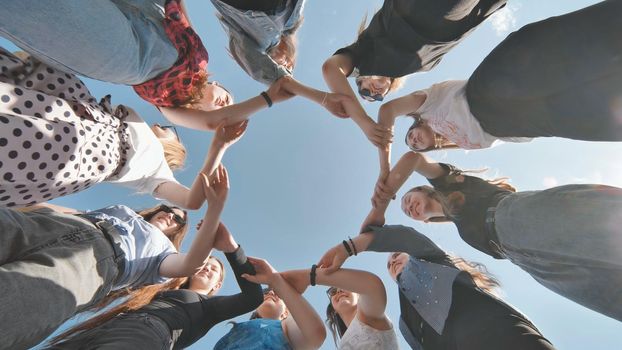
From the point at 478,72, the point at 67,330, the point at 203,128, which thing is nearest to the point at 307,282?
the point at 203,128

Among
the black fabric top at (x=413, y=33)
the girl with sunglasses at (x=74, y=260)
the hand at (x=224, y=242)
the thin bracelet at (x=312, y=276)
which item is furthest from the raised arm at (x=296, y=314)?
the black fabric top at (x=413, y=33)

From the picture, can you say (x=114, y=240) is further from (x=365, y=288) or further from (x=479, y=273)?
(x=479, y=273)

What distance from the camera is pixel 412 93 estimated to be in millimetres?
2896

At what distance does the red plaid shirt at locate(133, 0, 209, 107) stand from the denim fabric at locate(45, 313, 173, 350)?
5.56 ft

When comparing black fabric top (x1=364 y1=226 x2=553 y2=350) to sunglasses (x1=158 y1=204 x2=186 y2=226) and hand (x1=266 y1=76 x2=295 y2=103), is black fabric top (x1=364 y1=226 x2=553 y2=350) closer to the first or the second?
hand (x1=266 y1=76 x2=295 y2=103)

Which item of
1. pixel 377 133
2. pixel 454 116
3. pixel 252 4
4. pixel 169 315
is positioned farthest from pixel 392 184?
pixel 169 315

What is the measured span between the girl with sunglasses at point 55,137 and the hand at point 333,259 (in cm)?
184

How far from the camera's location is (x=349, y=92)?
9.16 feet

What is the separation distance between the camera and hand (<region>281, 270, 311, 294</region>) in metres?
3.01

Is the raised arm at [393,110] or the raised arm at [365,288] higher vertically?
the raised arm at [393,110]

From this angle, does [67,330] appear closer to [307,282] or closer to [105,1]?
[307,282]

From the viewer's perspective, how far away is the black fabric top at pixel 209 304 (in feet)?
9.23

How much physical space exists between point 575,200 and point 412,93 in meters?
1.63

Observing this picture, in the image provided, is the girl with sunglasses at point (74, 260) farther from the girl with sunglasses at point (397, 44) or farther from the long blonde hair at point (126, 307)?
the girl with sunglasses at point (397, 44)
